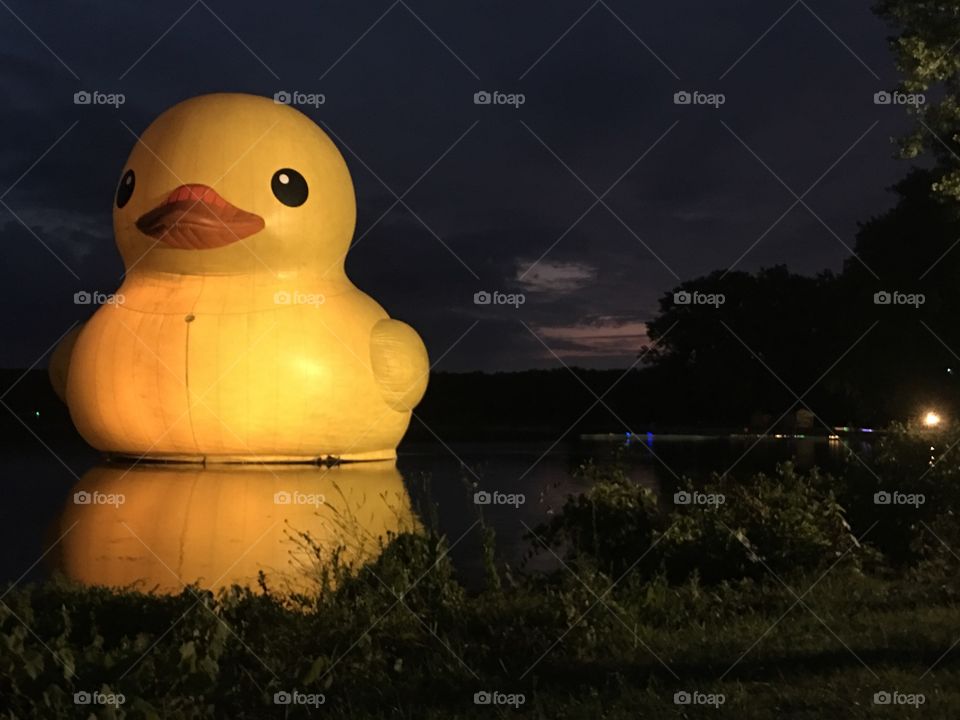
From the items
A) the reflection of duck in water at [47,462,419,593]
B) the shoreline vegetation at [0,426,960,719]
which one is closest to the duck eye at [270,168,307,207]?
the reflection of duck in water at [47,462,419,593]

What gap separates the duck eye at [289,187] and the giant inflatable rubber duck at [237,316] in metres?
0.02

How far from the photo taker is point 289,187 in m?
17.0

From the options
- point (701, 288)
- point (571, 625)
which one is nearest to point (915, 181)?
point (701, 288)

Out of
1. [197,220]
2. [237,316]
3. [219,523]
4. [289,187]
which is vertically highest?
[289,187]

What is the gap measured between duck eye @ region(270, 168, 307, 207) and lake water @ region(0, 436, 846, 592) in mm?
4351

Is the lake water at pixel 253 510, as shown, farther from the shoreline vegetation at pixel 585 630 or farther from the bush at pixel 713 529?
the shoreline vegetation at pixel 585 630

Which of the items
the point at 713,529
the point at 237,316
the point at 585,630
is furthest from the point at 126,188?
the point at 585,630

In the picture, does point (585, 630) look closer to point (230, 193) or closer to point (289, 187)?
point (230, 193)

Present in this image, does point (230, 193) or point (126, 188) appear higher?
point (126, 188)

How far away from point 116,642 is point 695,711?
3.34 meters

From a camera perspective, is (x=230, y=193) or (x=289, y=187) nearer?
(x=230, y=193)

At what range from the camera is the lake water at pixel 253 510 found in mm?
8445

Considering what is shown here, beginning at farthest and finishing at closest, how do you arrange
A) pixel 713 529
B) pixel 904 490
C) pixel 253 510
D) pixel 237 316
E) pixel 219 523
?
pixel 237 316 → pixel 253 510 → pixel 219 523 → pixel 904 490 → pixel 713 529

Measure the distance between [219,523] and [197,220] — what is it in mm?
6870
